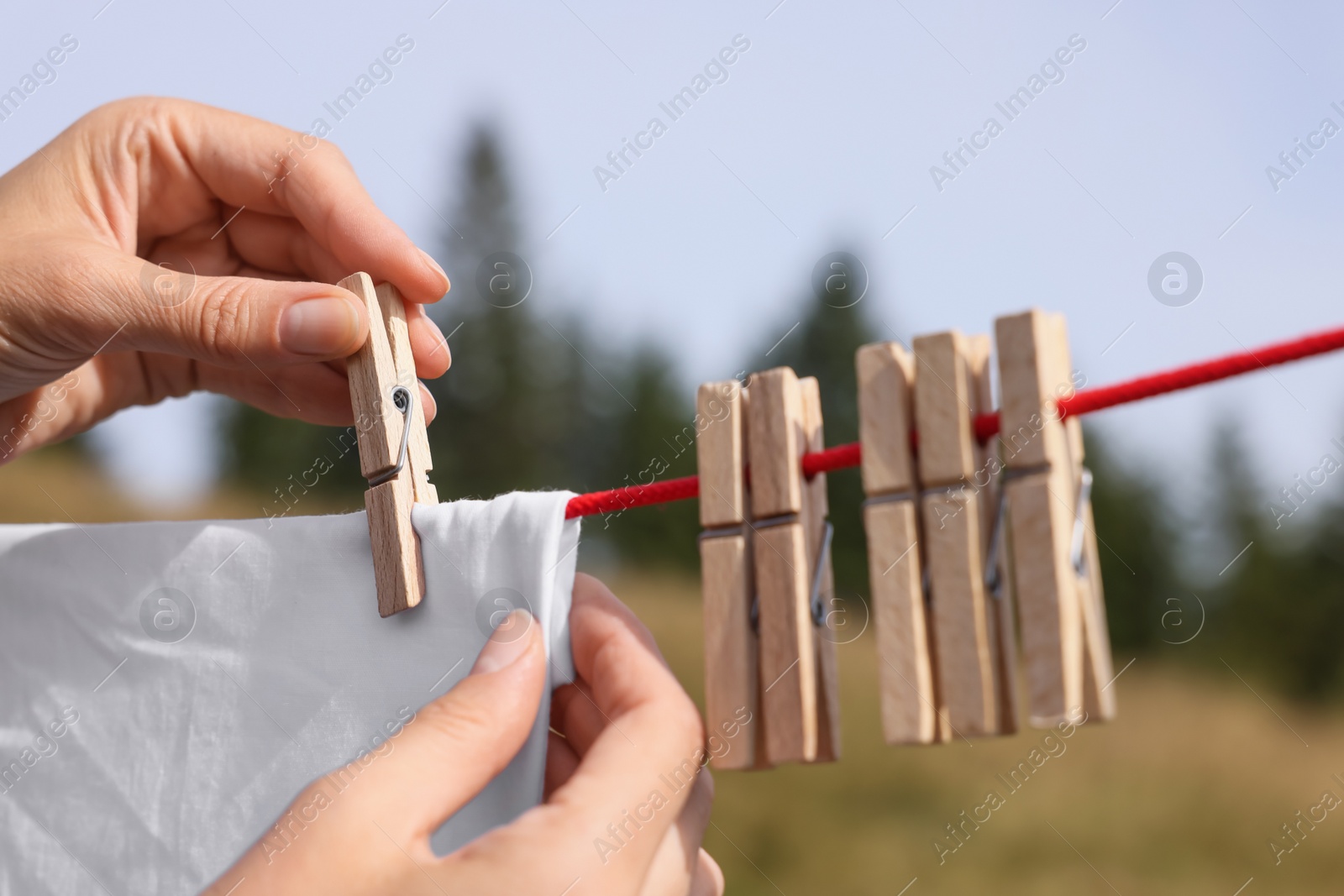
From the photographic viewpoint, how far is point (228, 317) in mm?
1068

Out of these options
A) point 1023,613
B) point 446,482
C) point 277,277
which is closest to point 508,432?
point 446,482

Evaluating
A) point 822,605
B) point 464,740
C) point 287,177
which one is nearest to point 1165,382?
point 822,605

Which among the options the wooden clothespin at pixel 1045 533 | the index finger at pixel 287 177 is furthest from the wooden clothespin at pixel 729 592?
the index finger at pixel 287 177

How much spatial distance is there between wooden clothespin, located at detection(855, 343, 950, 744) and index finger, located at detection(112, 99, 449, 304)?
2.07 feet

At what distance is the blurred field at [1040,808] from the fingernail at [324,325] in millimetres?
4385

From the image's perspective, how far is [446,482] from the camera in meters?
12.8

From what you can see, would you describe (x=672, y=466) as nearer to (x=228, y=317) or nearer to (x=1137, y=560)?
(x=1137, y=560)

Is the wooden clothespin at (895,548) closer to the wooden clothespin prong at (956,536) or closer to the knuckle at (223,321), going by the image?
the wooden clothespin prong at (956,536)

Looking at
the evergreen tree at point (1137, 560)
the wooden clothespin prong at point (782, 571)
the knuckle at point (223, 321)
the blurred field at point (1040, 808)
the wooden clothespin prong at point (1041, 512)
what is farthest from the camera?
the evergreen tree at point (1137, 560)

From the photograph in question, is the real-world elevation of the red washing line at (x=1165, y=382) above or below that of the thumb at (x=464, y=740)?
above

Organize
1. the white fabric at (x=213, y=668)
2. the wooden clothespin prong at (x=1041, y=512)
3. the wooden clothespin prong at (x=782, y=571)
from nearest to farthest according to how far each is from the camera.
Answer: the wooden clothespin prong at (x=1041, y=512) < the wooden clothespin prong at (x=782, y=571) < the white fabric at (x=213, y=668)

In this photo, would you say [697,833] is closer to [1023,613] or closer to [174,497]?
[1023,613]

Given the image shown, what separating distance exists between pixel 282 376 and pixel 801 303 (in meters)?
11.9

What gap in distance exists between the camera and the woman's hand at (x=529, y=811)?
73cm
